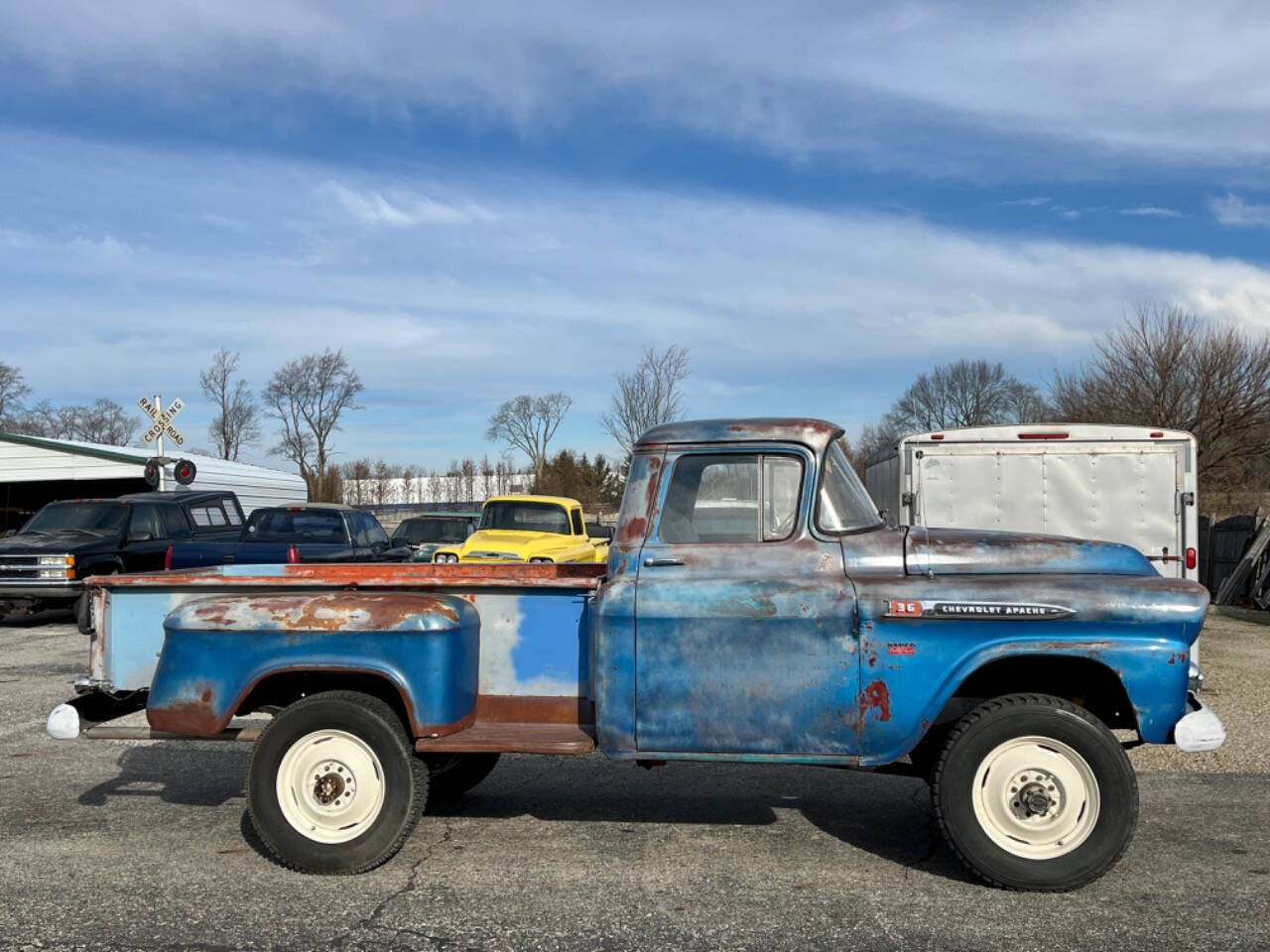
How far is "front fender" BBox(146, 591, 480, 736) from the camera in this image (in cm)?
514

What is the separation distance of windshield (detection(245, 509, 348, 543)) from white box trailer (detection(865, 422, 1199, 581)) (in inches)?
338

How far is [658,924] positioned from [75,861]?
290cm

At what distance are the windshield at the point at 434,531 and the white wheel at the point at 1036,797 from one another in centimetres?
1782

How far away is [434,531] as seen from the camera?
73.5 ft

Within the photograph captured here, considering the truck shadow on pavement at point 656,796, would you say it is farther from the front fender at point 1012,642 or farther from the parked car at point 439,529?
the parked car at point 439,529

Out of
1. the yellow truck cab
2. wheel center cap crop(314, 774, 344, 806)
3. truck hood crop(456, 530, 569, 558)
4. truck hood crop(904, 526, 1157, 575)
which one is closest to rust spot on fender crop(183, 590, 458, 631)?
wheel center cap crop(314, 774, 344, 806)

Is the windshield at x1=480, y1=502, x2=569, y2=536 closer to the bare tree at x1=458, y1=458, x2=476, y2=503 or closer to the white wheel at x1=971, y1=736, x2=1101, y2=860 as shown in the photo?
the white wheel at x1=971, y1=736, x2=1101, y2=860

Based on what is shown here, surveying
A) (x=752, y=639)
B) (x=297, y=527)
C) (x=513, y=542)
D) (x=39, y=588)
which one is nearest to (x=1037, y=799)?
(x=752, y=639)

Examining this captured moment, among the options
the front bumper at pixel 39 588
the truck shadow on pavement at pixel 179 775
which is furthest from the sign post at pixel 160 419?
the truck shadow on pavement at pixel 179 775

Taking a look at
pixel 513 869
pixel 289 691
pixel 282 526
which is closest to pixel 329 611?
pixel 289 691

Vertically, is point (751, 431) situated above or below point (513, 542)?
above

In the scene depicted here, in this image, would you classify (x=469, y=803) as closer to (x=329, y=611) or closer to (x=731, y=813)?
(x=731, y=813)

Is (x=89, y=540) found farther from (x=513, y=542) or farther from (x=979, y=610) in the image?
(x=979, y=610)

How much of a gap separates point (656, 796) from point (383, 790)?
2047 mm
